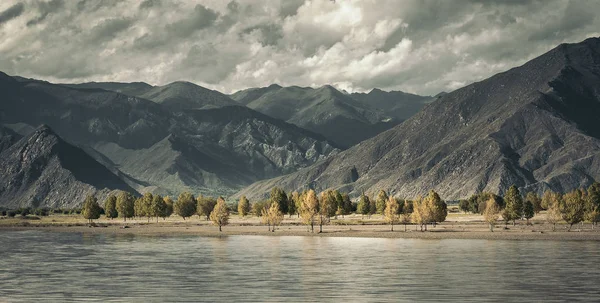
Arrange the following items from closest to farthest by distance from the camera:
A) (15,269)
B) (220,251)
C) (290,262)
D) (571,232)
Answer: (15,269)
(290,262)
(220,251)
(571,232)

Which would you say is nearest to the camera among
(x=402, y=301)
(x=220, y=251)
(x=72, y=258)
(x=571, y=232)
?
(x=402, y=301)

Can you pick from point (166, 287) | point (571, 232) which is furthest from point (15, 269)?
point (571, 232)

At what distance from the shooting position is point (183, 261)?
126 m

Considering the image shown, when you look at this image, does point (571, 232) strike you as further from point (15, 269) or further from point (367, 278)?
point (15, 269)

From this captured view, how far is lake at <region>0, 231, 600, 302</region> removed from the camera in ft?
Result: 269

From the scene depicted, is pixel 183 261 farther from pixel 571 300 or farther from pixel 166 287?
pixel 571 300

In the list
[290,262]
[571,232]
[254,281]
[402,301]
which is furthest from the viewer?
[571,232]

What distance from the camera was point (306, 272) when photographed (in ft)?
348

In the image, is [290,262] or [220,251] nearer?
[290,262]

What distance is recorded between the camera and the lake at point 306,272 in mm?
81875

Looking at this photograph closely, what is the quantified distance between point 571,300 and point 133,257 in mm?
81609

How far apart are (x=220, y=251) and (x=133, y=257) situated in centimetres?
1901

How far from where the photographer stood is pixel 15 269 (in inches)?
4476

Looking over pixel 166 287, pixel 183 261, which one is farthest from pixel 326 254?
pixel 166 287
